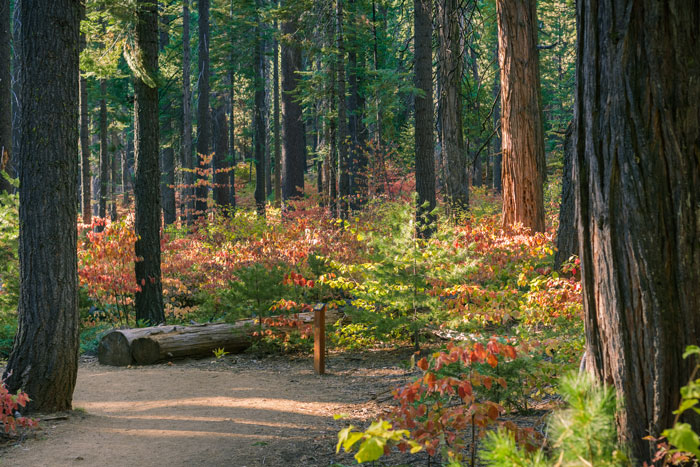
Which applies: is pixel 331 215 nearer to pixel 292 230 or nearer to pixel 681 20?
pixel 292 230

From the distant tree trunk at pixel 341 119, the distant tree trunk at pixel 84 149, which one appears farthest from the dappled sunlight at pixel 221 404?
the distant tree trunk at pixel 84 149

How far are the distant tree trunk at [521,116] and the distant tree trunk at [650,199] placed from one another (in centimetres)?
883

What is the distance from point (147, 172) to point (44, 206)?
14.8 ft

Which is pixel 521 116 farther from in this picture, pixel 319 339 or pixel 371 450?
pixel 371 450

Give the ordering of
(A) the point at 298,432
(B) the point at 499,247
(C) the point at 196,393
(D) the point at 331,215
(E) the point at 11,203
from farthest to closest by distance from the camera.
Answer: (D) the point at 331,215 < (E) the point at 11,203 < (B) the point at 499,247 < (C) the point at 196,393 < (A) the point at 298,432

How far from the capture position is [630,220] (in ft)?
8.84

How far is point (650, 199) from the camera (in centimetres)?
266

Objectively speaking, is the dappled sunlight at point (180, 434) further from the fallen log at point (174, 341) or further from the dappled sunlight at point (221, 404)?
the fallen log at point (174, 341)

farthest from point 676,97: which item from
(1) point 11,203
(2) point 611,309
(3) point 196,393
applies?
(1) point 11,203

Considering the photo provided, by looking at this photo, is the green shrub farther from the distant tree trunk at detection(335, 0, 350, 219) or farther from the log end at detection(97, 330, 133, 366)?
the distant tree trunk at detection(335, 0, 350, 219)

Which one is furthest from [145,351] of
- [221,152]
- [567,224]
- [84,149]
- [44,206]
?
[221,152]

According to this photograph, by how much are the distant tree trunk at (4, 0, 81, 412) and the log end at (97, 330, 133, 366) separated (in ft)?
9.28

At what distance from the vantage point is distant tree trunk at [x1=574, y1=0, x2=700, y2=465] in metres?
2.64

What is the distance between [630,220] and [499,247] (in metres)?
6.49
